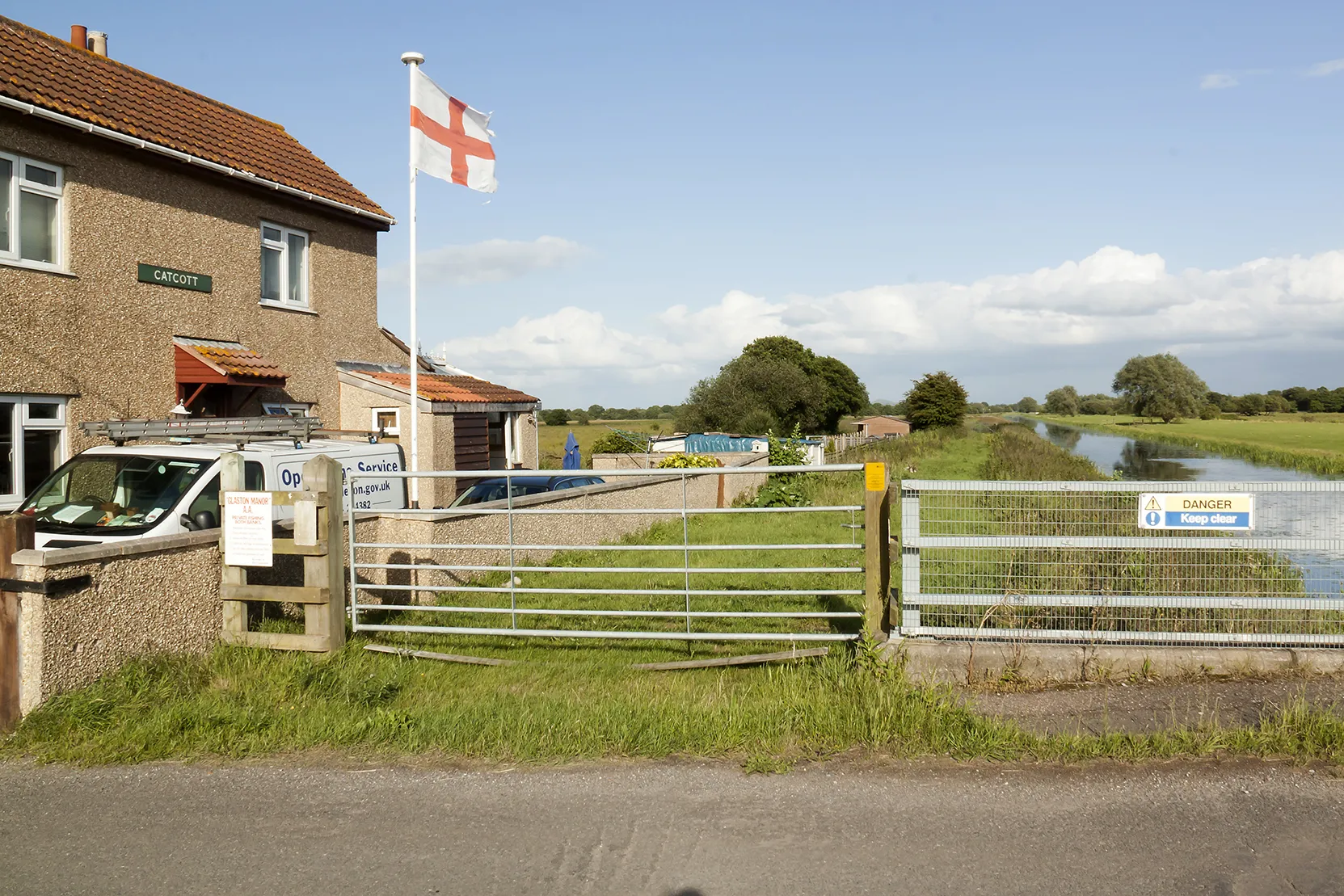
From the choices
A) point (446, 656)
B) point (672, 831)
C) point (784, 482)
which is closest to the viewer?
point (672, 831)

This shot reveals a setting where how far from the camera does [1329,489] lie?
6281 mm

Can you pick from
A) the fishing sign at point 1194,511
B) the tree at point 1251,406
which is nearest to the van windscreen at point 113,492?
the fishing sign at point 1194,511

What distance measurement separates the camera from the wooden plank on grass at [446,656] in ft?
24.3

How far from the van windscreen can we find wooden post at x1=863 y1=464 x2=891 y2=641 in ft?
19.4

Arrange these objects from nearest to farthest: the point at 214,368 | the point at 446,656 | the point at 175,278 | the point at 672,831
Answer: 1. the point at 672,831
2. the point at 446,656
3. the point at 214,368
4. the point at 175,278

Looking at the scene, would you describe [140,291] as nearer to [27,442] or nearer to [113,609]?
[27,442]

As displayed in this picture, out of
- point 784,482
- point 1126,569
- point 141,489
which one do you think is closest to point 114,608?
point 141,489

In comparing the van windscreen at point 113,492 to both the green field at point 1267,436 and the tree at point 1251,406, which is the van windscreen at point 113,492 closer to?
the green field at point 1267,436

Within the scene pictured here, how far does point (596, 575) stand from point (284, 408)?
866cm

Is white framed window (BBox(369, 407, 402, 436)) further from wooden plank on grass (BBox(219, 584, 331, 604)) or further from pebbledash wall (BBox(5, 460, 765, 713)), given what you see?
wooden plank on grass (BBox(219, 584, 331, 604))

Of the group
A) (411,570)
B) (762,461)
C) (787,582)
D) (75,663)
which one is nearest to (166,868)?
(75,663)

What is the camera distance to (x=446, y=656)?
7.55 metres

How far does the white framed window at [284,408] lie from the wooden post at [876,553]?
12.3 metres

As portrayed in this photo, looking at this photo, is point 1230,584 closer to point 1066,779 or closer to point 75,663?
point 1066,779
